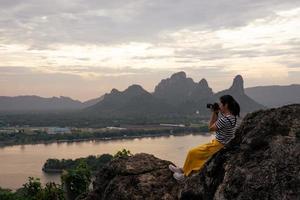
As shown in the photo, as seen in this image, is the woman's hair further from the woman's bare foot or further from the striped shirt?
the woman's bare foot

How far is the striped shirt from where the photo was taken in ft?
17.8

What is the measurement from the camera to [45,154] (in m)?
70.1

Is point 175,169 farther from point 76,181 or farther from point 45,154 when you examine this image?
point 45,154

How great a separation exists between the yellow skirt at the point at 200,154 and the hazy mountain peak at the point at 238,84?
614 ft

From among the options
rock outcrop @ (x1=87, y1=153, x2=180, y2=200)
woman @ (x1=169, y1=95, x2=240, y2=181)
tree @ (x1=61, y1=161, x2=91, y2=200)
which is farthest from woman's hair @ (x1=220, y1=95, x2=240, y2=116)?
tree @ (x1=61, y1=161, x2=91, y2=200)

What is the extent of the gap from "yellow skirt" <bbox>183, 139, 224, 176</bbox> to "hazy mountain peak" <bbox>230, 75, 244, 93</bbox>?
614ft

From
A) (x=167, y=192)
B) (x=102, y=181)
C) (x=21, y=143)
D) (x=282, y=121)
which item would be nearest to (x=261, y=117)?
(x=282, y=121)

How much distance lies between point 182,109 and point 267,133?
601 feet

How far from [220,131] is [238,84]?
7466 inches

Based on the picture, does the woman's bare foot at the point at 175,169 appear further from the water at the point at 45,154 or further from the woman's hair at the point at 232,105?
the water at the point at 45,154

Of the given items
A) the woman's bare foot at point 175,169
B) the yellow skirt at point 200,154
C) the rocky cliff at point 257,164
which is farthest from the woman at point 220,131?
the woman's bare foot at point 175,169

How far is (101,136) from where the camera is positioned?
96125 millimetres

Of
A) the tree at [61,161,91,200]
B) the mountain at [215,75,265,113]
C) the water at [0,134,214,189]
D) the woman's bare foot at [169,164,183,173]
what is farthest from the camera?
the mountain at [215,75,265,113]

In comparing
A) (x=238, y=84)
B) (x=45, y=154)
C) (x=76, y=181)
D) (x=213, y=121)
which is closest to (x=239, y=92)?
(x=238, y=84)
